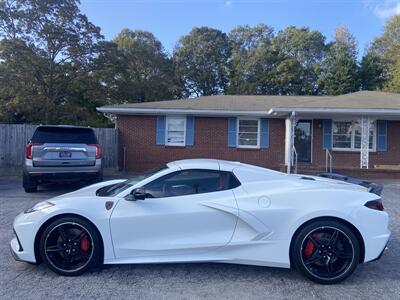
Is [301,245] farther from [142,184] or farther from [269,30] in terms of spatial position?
[269,30]

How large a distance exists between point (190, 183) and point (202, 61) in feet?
114

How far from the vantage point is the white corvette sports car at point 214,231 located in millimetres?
3777

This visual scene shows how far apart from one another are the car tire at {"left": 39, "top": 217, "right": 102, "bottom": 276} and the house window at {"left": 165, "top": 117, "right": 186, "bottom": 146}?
11.4 meters

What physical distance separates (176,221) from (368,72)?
102 ft

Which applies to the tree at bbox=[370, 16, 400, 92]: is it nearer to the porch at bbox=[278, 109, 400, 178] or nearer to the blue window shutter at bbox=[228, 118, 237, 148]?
the porch at bbox=[278, 109, 400, 178]

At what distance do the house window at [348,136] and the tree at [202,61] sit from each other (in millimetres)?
22892

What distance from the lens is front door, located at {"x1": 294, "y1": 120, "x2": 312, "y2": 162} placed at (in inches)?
610

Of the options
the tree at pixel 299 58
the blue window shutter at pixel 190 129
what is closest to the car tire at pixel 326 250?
the blue window shutter at pixel 190 129

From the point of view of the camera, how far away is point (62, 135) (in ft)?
26.9

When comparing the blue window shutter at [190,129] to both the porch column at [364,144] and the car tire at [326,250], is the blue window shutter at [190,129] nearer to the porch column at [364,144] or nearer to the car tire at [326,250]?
the porch column at [364,144]

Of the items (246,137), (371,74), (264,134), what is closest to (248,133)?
(246,137)

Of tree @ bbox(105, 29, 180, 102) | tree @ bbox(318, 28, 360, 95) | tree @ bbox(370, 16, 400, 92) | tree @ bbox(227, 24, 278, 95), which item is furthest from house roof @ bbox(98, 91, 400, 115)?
tree @ bbox(227, 24, 278, 95)

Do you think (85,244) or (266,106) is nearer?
(85,244)

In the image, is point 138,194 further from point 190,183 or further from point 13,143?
point 13,143
